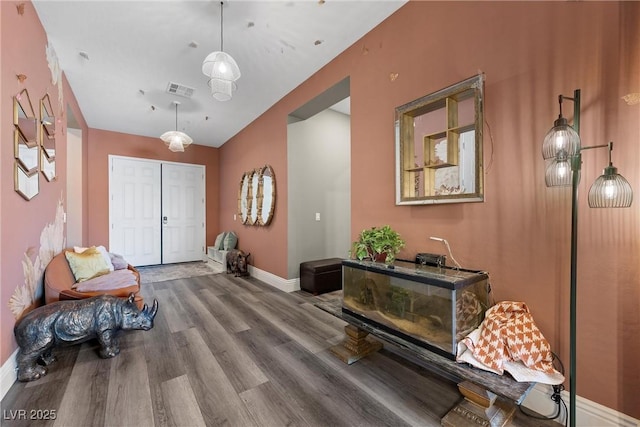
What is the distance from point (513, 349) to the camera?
4.45ft

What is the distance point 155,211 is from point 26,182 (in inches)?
165

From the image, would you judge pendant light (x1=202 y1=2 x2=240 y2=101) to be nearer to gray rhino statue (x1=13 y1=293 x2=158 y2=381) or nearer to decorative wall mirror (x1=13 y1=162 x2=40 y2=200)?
decorative wall mirror (x1=13 y1=162 x2=40 y2=200)

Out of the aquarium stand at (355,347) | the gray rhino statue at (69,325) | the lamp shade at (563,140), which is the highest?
the lamp shade at (563,140)

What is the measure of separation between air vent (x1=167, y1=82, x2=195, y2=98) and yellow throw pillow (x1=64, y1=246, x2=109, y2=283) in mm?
2371

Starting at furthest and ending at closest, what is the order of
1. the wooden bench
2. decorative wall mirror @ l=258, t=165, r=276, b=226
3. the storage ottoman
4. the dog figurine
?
the dog figurine, decorative wall mirror @ l=258, t=165, r=276, b=226, the storage ottoman, the wooden bench

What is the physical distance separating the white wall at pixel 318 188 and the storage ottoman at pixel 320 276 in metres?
0.21

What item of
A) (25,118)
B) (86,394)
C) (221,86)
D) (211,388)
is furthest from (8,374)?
(221,86)

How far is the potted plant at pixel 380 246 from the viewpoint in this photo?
6.64ft

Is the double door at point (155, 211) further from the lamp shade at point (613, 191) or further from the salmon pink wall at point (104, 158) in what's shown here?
the lamp shade at point (613, 191)

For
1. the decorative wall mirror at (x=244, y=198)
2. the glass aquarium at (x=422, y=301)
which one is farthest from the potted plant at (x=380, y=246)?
the decorative wall mirror at (x=244, y=198)

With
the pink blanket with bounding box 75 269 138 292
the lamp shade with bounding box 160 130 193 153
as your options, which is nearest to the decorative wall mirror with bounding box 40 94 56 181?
the pink blanket with bounding box 75 269 138 292

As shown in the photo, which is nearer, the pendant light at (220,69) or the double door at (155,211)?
the pendant light at (220,69)

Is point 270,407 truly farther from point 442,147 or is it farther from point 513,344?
point 442,147

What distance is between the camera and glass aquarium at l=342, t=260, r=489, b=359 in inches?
59.2
